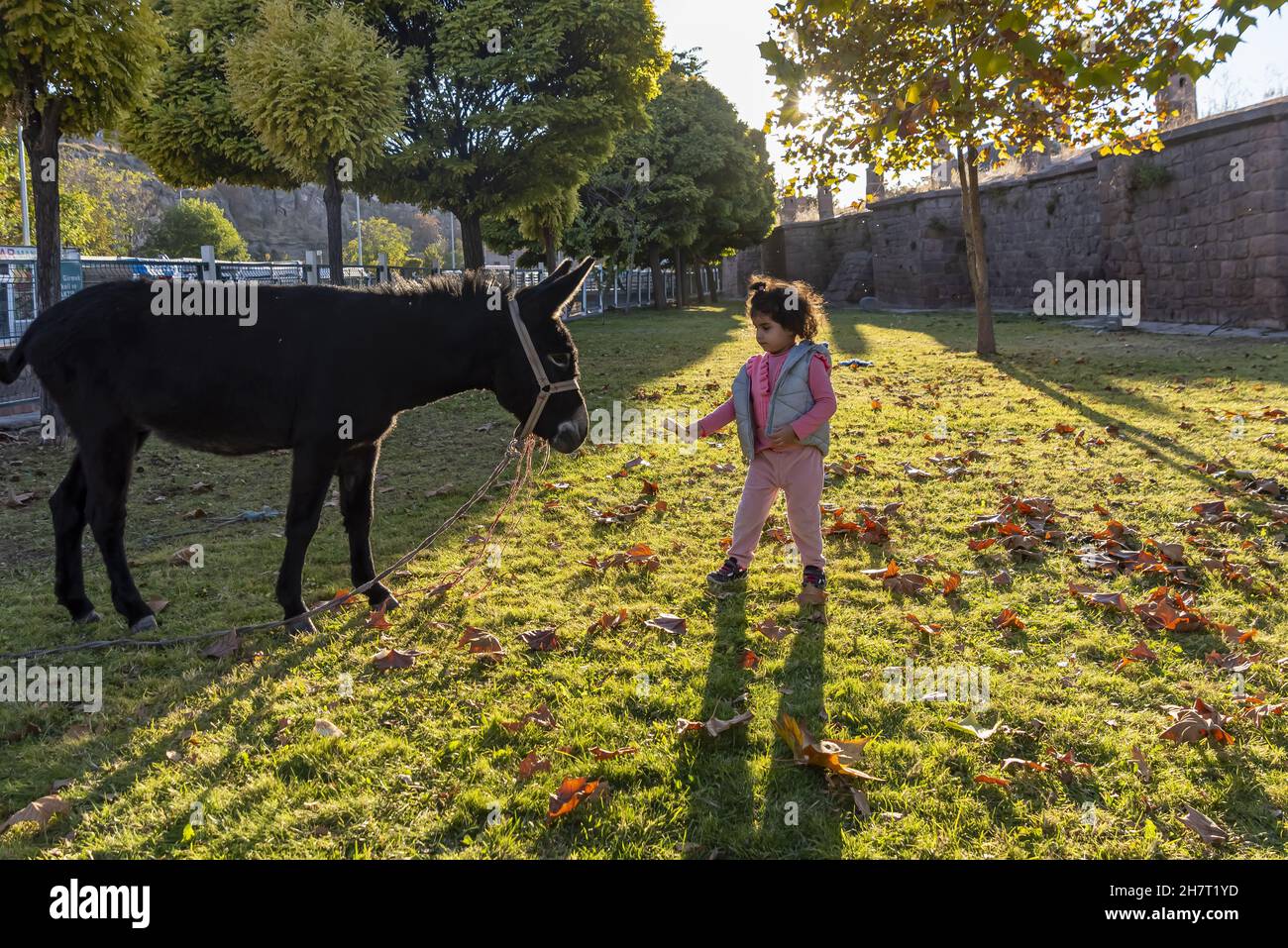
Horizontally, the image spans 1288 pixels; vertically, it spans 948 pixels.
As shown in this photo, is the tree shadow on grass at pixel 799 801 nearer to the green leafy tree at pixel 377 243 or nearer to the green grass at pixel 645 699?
the green grass at pixel 645 699

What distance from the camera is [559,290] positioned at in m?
4.64

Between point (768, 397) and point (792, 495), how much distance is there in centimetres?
58

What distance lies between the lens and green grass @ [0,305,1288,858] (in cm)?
290

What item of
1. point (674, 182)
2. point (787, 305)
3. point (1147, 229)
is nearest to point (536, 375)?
point (787, 305)

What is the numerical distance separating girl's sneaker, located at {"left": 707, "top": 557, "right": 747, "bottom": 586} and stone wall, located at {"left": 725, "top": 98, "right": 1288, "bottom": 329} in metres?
17.7


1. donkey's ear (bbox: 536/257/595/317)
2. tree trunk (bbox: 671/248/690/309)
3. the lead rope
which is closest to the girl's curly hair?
donkey's ear (bbox: 536/257/595/317)

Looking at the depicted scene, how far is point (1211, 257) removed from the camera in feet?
63.6

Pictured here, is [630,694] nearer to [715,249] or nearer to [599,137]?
[599,137]

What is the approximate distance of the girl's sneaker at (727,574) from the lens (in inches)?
209

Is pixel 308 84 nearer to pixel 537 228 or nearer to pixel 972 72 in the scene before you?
pixel 972 72

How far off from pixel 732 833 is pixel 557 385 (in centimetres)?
256

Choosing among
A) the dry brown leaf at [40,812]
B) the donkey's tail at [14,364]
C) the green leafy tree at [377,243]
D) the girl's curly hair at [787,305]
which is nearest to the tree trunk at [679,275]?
the girl's curly hair at [787,305]

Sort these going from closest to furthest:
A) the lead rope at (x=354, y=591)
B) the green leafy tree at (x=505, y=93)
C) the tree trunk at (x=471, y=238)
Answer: the lead rope at (x=354, y=591) → the green leafy tree at (x=505, y=93) → the tree trunk at (x=471, y=238)

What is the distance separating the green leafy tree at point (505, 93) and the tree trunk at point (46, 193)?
9.67 meters
